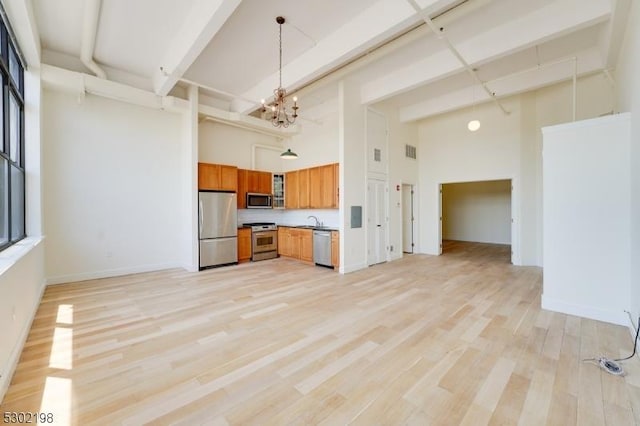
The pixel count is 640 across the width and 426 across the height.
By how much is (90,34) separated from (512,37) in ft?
20.6

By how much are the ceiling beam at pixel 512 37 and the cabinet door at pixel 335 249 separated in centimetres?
335

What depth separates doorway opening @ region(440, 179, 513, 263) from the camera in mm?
9977

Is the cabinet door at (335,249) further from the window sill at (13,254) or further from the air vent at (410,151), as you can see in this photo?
the window sill at (13,254)

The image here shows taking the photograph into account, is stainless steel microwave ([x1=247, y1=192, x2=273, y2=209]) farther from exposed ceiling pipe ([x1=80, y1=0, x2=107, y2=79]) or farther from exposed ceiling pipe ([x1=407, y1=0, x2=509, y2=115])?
exposed ceiling pipe ([x1=407, y1=0, x2=509, y2=115])

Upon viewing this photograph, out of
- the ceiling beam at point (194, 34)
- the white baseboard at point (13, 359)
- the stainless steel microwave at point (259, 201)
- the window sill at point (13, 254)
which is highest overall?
the ceiling beam at point (194, 34)

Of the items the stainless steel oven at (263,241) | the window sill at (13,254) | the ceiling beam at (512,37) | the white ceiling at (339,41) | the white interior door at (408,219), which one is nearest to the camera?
the window sill at (13,254)

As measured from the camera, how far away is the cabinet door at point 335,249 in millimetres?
6109

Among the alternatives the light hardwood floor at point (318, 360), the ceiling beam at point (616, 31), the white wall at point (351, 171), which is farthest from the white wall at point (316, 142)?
the ceiling beam at point (616, 31)

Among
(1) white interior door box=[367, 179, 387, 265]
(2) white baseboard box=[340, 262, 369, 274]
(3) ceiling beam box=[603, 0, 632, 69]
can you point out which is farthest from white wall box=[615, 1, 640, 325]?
(1) white interior door box=[367, 179, 387, 265]

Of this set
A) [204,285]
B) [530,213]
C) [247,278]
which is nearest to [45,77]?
[204,285]

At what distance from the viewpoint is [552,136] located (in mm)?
3643

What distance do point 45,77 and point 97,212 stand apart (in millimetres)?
2384

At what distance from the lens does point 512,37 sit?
400cm

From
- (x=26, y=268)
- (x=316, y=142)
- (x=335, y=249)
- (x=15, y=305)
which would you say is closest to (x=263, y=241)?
(x=335, y=249)
